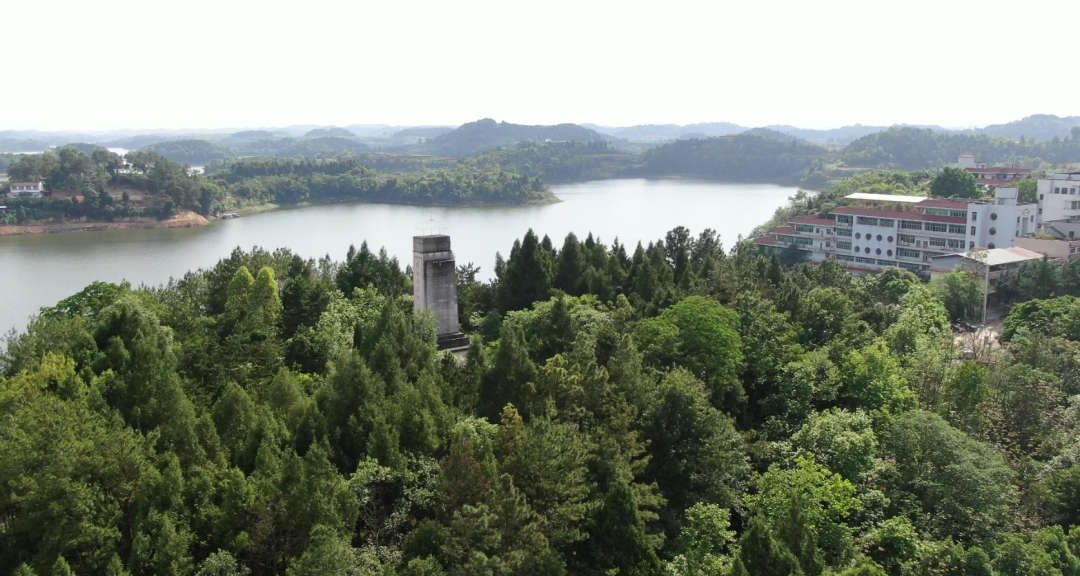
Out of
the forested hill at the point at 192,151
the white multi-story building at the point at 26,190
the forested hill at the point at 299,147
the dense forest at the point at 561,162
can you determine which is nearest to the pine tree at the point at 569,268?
the white multi-story building at the point at 26,190

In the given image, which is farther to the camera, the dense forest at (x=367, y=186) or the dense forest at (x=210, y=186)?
the dense forest at (x=367, y=186)

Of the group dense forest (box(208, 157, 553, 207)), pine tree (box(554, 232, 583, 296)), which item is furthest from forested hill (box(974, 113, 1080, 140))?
pine tree (box(554, 232, 583, 296))

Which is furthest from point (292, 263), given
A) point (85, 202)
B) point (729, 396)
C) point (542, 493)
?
point (85, 202)

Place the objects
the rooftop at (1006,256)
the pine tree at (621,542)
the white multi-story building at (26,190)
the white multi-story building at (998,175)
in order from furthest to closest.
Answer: the white multi-story building at (26,190) → the white multi-story building at (998,175) → the rooftop at (1006,256) → the pine tree at (621,542)

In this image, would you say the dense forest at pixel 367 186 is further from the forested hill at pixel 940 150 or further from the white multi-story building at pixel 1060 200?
the white multi-story building at pixel 1060 200

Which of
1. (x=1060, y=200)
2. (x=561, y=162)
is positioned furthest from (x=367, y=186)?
(x=1060, y=200)

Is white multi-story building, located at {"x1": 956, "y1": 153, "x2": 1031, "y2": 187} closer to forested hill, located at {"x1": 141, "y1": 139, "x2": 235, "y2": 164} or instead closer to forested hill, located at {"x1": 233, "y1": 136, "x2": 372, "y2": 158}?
forested hill, located at {"x1": 141, "y1": 139, "x2": 235, "y2": 164}
